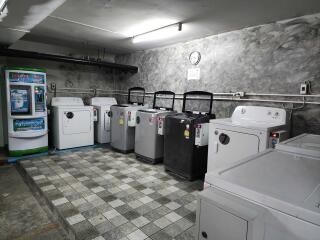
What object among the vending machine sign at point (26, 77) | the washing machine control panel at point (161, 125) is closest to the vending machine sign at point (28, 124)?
the vending machine sign at point (26, 77)

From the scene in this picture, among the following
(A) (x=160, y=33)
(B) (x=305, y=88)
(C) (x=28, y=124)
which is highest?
(A) (x=160, y=33)

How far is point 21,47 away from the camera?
463cm

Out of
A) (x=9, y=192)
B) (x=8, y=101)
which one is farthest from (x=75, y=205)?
(x=8, y=101)

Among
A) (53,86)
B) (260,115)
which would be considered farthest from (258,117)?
(53,86)

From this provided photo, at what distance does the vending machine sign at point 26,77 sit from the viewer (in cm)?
383

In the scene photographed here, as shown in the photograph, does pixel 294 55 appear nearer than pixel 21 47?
Yes

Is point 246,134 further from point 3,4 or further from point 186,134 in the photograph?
point 3,4

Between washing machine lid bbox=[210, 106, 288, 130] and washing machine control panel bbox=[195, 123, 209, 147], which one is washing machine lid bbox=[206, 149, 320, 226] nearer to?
washing machine lid bbox=[210, 106, 288, 130]

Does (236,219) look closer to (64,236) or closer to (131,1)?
(64,236)

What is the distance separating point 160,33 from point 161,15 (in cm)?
68

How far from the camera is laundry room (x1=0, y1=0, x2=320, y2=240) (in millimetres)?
1082

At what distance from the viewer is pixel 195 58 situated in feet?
Answer: 12.9

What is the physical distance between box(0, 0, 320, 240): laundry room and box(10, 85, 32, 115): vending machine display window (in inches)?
0.7

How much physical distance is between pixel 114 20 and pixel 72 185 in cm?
247
